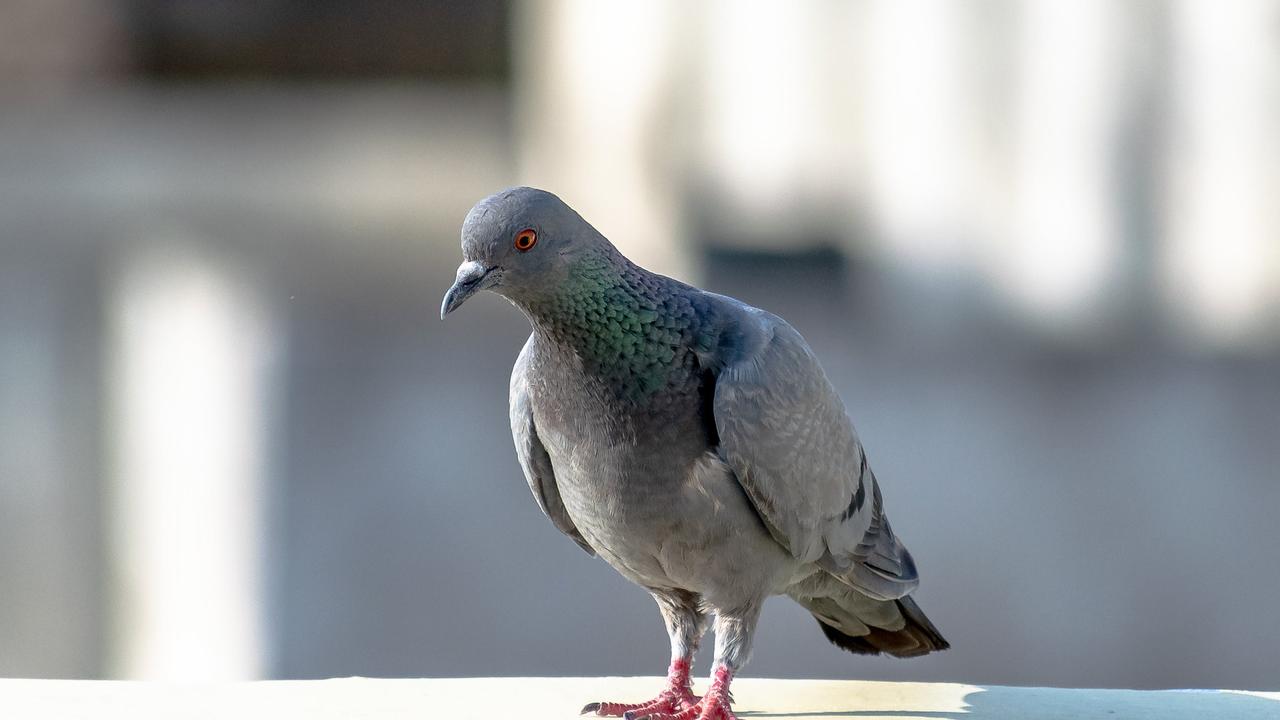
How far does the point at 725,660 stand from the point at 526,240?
0.80 metres

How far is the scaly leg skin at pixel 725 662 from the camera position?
105 inches

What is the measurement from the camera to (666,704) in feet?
9.05

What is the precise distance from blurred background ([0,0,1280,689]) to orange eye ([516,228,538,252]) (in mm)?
3987

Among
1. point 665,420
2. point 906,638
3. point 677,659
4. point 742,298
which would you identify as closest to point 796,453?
point 665,420

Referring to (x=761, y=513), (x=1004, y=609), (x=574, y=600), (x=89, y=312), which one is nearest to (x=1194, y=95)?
(x=1004, y=609)

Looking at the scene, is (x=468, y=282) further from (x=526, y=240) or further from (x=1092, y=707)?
(x=1092, y=707)

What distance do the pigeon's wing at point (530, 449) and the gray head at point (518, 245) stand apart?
247 mm

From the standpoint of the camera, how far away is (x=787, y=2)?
6.36m

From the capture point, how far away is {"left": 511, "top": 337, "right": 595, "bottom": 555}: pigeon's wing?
2703mm

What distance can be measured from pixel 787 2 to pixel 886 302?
4.22ft

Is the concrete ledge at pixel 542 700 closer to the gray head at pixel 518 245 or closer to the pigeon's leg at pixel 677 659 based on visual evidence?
the pigeon's leg at pixel 677 659

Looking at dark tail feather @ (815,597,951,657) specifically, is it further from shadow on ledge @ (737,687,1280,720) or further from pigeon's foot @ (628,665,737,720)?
pigeon's foot @ (628,665,737,720)

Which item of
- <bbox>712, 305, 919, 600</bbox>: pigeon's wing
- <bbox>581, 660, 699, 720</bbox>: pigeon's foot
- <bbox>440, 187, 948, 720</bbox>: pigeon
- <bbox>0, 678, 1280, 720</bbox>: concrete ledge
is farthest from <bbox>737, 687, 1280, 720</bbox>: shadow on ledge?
<bbox>440, 187, 948, 720</bbox>: pigeon

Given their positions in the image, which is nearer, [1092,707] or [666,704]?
[666,704]
